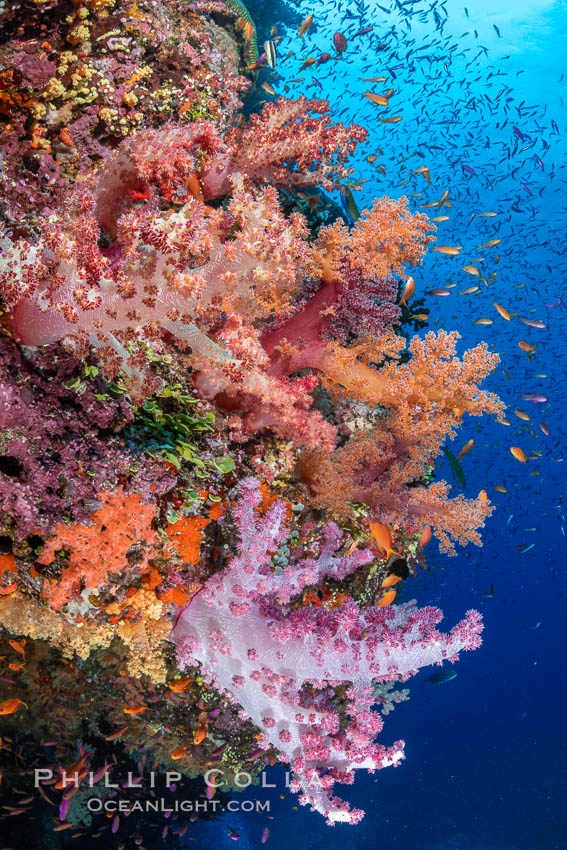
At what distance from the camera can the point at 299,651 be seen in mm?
3371

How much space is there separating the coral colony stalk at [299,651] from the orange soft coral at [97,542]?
0.86 meters

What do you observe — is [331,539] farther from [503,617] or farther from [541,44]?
[503,617]

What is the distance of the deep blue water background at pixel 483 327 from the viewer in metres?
13.5

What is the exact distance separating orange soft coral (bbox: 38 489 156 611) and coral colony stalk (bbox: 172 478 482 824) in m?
0.86

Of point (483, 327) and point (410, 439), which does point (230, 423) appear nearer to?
point (410, 439)

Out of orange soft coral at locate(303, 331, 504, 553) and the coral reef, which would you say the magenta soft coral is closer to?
the coral reef

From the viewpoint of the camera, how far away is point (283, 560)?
14.4 ft

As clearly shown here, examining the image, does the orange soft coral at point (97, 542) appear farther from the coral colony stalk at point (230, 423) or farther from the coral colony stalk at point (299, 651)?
the coral colony stalk at point (299, 651)

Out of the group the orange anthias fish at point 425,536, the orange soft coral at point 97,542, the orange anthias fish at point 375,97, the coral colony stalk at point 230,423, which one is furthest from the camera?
the orange anthias fish at point 375,97

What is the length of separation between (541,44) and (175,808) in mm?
29504

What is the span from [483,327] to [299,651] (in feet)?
107

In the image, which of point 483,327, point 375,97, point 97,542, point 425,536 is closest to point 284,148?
point 375,97

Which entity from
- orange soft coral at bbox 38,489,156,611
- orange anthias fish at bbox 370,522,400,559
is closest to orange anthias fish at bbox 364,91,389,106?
orange anthias fish at bbox 370,522,400,559

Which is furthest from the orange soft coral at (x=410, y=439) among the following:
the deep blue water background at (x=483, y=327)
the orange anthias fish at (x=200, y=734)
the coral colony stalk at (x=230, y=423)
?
the deep blue water background at (x=483, y=327)
